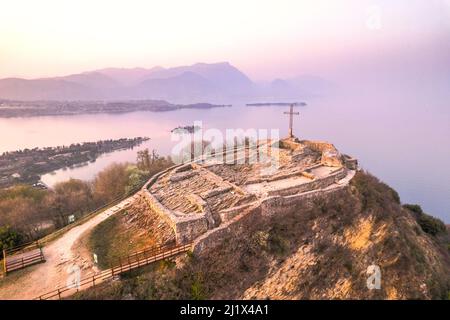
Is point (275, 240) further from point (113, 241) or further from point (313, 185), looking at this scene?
point (113, 241)

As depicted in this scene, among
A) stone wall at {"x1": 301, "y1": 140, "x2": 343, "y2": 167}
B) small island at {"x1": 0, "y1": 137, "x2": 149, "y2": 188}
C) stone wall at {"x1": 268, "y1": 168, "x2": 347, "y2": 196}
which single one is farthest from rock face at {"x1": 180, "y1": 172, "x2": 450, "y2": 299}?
small island at {"x1": 0, "y1": 137, "x2": 149, "y2": 188}

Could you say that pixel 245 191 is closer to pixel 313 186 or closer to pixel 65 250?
pixel 313 186

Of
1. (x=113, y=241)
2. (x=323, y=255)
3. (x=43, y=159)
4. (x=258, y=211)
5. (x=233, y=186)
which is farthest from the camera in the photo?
(x=43, y=159)

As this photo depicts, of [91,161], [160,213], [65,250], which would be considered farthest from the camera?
[91,161]

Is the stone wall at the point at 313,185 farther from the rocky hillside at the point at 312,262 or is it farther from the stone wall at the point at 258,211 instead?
the rocky hillside at the point at 312,262

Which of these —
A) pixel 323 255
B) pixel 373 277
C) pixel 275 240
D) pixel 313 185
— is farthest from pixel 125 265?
pixel 373 277
